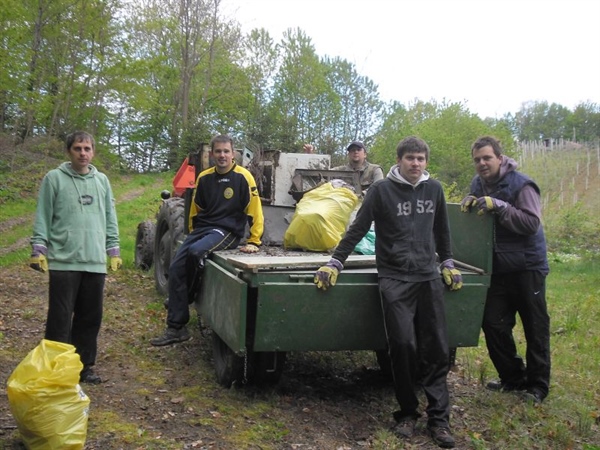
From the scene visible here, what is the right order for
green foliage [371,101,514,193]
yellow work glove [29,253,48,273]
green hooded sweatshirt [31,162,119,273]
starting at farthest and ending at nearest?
green foliage [371,101,514,193] → green hooded sweatshirt [31,162,119,273] → yellow work glove [29,253,48,273]

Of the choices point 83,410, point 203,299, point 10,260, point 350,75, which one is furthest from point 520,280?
point 350,75

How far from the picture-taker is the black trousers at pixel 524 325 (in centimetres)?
428

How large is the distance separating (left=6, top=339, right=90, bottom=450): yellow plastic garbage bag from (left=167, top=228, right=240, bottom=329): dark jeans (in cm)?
166

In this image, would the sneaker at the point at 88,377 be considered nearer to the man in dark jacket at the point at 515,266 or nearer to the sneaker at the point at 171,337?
the sneaker at the point at 171,337

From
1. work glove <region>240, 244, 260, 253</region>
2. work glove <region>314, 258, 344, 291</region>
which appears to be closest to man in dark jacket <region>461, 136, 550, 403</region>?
work glove <region>314, 258, 344, 291</region>

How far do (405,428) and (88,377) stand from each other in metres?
2.20

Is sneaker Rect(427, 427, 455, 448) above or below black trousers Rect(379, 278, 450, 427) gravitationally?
below

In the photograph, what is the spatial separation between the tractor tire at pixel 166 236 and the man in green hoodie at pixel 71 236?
78.6 inches

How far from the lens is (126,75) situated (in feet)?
54.9

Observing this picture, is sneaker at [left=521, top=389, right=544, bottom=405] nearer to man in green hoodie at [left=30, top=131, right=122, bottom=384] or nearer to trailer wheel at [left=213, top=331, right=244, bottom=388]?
trailer wheel at [left=213, top=331, right=244, bottom=388]

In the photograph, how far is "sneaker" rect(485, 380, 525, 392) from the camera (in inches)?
179

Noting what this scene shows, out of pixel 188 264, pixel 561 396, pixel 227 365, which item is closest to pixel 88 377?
pixel 227 365

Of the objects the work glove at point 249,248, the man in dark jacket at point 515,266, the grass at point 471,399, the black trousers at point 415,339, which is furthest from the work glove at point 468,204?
the work glove at point 249,248

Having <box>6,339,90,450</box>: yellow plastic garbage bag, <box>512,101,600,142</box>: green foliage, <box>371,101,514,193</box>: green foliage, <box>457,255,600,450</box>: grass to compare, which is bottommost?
<box>457,255,600,450</box>: grass
